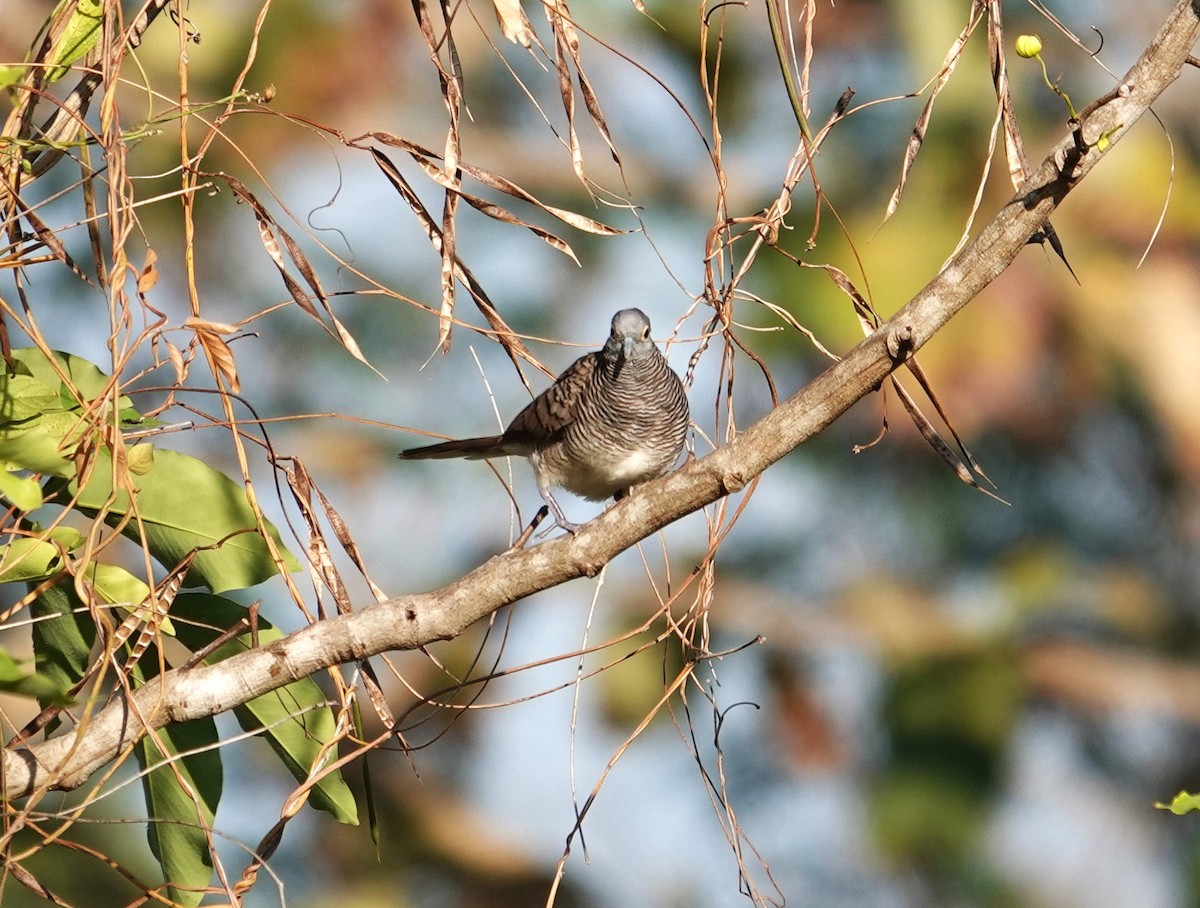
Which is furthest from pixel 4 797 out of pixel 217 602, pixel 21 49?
pixel 21 49

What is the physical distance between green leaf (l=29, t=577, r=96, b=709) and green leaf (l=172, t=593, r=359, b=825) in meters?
0.13

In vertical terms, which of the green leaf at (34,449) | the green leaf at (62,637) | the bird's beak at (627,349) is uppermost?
the bird's beak at (627,349)

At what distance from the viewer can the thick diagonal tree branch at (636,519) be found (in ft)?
5.80

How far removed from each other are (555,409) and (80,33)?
2427mm

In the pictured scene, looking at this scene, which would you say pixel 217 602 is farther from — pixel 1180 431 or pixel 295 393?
pixel 1180 431

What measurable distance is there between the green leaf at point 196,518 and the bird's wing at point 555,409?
2.27 metres

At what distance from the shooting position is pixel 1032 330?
24.5 ft

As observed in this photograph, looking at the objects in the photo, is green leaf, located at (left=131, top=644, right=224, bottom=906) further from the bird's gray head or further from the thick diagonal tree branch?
the bird's gray head

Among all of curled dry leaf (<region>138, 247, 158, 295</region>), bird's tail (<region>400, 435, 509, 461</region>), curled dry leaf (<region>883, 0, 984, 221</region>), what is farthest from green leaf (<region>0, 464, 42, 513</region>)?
bird's tail (<region>400, 435, 509, 461</region>)

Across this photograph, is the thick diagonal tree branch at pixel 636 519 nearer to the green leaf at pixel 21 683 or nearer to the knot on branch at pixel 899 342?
the knot on branch at pixel 899 342

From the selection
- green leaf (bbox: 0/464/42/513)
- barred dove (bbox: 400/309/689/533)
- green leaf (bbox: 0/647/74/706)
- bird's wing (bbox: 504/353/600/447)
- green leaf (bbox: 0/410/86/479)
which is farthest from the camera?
bird's wing (bbox: 504/353/600/447)

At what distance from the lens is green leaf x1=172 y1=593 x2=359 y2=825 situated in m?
2.04

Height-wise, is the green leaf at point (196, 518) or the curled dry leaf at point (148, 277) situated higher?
the curled dry leaf at point (148, 277)


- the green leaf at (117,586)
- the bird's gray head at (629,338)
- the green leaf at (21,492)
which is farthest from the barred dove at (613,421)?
the green leaf at (21,492)
